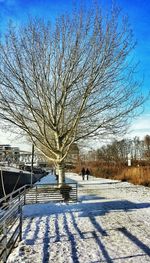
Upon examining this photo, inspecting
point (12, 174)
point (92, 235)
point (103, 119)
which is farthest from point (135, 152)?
point (92, 235)

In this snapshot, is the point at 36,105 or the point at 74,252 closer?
the point at 74,252

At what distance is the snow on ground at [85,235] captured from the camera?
22.8ft

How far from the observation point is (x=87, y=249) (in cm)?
746

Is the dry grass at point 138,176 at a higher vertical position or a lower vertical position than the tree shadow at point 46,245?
higher

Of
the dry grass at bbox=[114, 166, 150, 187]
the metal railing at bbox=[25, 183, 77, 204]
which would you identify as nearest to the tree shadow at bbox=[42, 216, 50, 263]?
the metal railing at bbox=[25, 183, 77, 204]

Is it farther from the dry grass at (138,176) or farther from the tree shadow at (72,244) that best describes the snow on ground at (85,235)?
the dry grass at (138,176)

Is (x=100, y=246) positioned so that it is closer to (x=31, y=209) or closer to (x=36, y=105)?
(x=31, y=209)

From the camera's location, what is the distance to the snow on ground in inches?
273

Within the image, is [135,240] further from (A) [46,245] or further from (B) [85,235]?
(A) [46,245]

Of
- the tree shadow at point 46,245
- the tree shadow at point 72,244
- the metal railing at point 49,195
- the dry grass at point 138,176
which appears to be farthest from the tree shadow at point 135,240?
the dry grass at point 138,176

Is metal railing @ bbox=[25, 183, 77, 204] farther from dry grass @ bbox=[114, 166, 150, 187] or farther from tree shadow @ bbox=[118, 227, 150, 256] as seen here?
dry grass @ bbox=[114, 166, 150, 187]

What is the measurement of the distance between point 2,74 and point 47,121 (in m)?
3.32

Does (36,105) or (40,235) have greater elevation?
(36,105)

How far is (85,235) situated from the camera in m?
8.98
